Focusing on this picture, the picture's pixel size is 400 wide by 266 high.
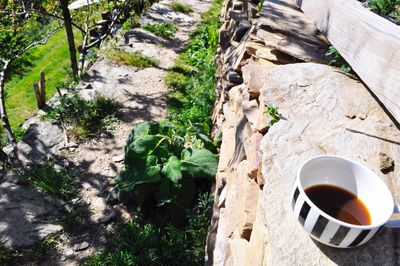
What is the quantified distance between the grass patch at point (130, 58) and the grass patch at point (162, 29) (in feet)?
4.03

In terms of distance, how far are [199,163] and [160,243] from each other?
96 cm

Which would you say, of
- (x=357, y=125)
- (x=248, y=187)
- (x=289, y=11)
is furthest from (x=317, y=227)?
(x=289, y=11)

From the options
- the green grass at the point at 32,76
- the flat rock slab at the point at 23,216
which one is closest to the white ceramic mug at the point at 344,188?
the flat rock slab at the point at 23,216

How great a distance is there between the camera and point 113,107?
6.01m

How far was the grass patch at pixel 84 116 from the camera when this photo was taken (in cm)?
549

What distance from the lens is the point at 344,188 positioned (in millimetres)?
1390

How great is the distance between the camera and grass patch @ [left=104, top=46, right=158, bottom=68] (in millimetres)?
7281

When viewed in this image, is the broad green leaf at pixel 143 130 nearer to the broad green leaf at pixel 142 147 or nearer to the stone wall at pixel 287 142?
the broad green leaf at pixel 142 147

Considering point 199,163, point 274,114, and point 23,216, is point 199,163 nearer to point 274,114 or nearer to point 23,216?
point 274,114

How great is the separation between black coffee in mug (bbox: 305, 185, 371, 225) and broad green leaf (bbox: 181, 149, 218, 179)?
238 centimetres

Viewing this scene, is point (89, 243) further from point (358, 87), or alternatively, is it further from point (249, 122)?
point (358, 87)

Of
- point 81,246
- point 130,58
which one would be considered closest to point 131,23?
point 130,58

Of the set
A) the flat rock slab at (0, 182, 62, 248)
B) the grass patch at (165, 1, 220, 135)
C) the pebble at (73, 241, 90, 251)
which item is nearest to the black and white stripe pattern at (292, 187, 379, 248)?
the pebble at (73, 241, 90, 251)

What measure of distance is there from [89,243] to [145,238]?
77 centimetres
